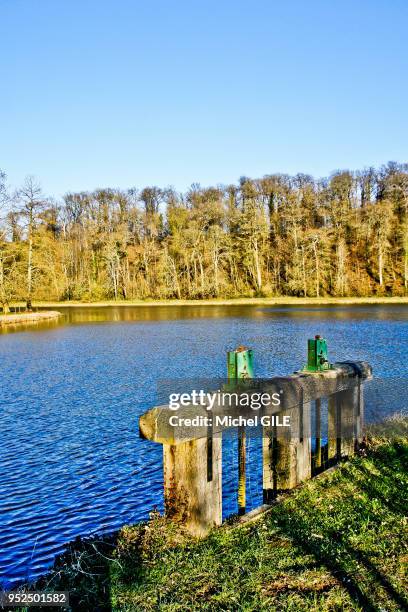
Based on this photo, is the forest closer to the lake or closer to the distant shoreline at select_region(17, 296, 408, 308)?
the distant shoreline at select_region(17, 296, 408, 308)

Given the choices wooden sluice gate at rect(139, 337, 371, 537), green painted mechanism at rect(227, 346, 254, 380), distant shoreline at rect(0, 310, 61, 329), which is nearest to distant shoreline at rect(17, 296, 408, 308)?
distant shoreline at rect(0, 310, 61, 329)

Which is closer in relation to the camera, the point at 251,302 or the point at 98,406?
the point at 98,406

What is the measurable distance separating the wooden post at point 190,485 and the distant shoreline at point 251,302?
60.9 meters

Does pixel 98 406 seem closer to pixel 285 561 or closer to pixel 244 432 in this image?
pixel 244 432

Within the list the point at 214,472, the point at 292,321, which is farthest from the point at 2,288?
the point at 214,472

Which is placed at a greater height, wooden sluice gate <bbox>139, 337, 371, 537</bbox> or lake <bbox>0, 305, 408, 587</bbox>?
wooden sluice gate <bbox>139, 337, 371, 537</bbox>

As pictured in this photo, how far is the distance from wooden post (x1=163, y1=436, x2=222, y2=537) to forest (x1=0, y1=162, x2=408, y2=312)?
210 feet

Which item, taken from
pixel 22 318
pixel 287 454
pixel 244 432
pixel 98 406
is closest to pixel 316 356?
pixel 287 454

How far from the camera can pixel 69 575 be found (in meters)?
4.73

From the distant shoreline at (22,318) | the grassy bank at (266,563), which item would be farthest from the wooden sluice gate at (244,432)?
the distant shoreline at (22,318)

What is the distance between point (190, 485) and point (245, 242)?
72.5 meters

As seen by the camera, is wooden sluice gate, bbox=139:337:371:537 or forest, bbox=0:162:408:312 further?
forest, bbox=0:162:408:312

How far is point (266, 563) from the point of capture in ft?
15.2

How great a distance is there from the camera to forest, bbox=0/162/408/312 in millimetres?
71562
